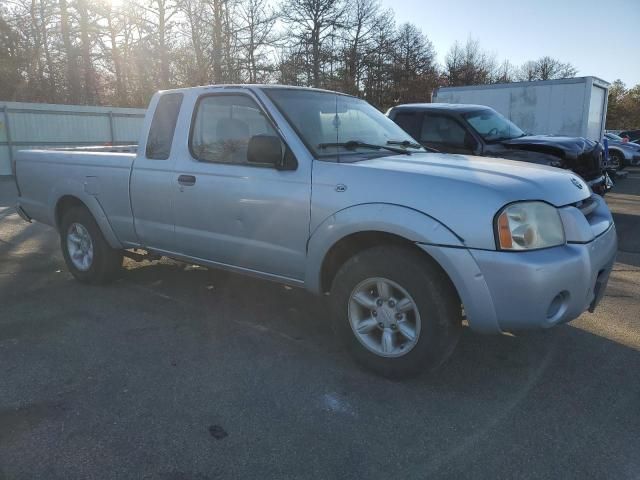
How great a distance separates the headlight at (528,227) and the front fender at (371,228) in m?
0.25

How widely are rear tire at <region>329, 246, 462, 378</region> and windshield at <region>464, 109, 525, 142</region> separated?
5753 millimetres

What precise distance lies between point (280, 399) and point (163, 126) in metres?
2.66

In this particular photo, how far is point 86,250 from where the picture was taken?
17.7 ft

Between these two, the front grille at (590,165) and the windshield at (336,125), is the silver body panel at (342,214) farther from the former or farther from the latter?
the front grille at (590,165)

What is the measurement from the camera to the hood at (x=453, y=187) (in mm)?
2932

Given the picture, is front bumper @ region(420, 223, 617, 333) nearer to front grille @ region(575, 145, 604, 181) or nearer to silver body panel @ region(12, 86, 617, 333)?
silver body panel @ region(12, 86, 617, 333)

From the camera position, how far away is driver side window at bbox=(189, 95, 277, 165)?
4.01 metres

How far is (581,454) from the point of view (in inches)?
104

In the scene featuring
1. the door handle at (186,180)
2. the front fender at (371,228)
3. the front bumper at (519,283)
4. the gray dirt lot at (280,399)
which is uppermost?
the door handle at (186,180)

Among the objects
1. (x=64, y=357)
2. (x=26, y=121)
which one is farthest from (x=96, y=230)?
(x=26, y=121)

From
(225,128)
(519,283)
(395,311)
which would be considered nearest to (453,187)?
(519,283)

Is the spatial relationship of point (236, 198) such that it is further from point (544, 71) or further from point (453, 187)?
point (544, 71)

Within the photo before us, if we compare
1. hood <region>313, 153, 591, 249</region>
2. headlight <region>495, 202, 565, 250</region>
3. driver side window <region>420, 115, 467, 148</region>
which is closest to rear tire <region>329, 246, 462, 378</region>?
hood <region>313, 153, 591, 249</region>

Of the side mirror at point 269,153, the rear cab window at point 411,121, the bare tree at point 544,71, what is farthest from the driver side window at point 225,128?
the bare tree at point 544,71
